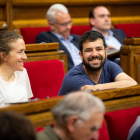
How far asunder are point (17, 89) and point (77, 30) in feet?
3.49

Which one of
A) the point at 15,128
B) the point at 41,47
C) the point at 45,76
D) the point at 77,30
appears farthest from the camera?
the point at 77,30

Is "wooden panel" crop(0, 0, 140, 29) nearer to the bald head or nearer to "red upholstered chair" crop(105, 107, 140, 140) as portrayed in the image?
"red upholstered chair" crop(105, 107, 140, 140)

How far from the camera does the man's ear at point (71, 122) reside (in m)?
0.52

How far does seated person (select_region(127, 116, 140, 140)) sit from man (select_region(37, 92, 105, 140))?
201mm

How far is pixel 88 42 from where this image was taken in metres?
1.08

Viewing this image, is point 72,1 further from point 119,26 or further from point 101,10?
point 119,26

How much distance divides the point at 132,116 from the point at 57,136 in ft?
0.95

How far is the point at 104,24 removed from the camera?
6.61 feet

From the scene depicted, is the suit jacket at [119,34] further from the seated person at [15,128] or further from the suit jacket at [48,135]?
the seated person at [15,128]

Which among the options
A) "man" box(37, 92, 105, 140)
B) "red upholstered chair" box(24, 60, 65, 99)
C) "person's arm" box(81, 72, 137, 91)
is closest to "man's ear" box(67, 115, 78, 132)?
"man" box(37, 92, 105, 140)

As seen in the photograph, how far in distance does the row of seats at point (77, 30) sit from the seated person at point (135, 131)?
1155mm

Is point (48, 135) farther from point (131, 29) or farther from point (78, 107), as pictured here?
point (131, 29)

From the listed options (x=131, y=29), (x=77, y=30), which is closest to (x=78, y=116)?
(x=77, y=30)

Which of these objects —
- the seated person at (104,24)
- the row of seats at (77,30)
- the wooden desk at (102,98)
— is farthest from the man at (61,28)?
the wooden desk at (102,98)
